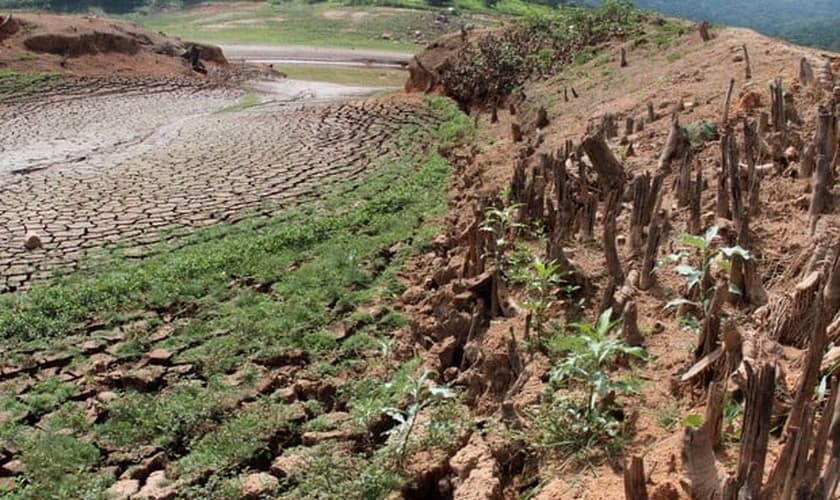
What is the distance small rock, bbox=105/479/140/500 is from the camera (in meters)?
4.26

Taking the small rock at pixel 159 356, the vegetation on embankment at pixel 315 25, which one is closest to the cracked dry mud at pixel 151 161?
the small rock at pixel 159 356

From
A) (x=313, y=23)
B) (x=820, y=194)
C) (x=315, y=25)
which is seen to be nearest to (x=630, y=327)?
(x=820, y=194)

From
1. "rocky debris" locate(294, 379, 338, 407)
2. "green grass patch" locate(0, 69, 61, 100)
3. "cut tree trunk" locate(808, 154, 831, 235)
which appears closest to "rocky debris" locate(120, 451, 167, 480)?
"rocky debris" locate(294, 379, 338, 407)

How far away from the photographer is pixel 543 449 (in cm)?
359

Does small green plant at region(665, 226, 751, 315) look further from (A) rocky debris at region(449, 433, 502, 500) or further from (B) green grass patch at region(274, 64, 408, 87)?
(B) green grass patch at region(274, 64, 408, 87)

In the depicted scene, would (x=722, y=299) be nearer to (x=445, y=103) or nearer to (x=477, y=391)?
(x=477, y=391)

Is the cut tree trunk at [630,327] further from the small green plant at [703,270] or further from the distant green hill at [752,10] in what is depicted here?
the distant green hill at [752,10]

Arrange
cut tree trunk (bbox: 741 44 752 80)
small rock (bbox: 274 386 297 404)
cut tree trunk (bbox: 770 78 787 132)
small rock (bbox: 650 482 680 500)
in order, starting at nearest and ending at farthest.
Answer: small rock (bbox: 650 482 680 500), small rock (bbox: 274 386 297 404), cut tree trunk (bbox: 770 78 787 132), cut tree trunk (bbox: 741 44 752 80)

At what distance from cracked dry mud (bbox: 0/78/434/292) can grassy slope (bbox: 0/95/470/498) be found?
2.50 feet

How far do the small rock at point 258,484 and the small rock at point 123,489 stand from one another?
24.5 inches

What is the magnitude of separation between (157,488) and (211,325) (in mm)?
2009

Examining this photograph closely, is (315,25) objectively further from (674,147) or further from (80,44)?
(674,147)

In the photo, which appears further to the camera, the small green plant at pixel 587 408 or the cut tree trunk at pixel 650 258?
the cut tree trunk at pixel 650 258

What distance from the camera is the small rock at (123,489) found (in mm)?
4258
